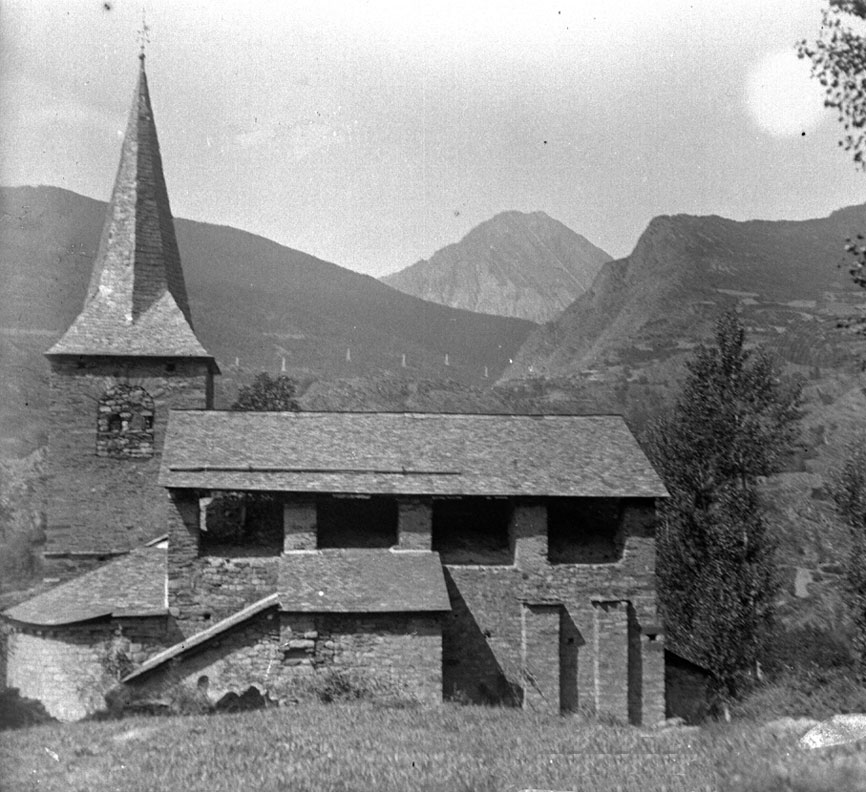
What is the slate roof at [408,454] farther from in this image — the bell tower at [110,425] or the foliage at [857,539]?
the foliage at [857,539]

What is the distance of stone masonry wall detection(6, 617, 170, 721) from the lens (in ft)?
63.4

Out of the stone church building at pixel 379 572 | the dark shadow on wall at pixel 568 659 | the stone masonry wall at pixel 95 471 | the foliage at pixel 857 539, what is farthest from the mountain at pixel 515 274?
the dark shadow on wall at pixel 568 659

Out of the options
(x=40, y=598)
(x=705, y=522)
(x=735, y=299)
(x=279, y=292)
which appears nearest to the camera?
(x=40, y=598)

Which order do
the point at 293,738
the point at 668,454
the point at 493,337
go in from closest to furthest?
the point at 293,738 → the point at 668,454 → the point at 493,337

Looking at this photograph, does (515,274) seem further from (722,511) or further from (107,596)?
(107,596)

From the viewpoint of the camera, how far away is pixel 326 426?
22.5 meters

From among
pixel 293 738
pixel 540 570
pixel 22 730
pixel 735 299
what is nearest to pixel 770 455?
pixel 540 570

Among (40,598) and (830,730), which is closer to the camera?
(830,730)

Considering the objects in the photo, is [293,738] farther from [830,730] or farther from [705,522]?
[705,522]

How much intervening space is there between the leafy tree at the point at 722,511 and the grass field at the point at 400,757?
447 inches

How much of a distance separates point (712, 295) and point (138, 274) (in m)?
75.4

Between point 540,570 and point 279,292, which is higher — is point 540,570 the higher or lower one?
the lower one

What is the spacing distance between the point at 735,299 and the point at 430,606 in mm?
77954

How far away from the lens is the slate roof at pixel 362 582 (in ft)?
61.5
